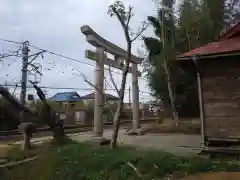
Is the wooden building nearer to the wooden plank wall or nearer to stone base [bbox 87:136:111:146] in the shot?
the wooden plank wall

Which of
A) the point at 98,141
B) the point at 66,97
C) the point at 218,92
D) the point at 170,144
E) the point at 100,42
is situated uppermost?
the point at 66,97

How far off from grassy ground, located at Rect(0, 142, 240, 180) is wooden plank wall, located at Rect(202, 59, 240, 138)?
5.69 feet

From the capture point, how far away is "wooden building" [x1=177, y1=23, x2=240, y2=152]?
30.7 feet

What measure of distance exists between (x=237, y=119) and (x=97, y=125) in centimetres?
521

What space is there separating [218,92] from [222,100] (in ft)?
0.87

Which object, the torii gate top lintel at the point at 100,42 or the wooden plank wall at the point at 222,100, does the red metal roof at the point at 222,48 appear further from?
the torii gate top lintel at the point at 100,42

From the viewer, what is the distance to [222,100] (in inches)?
377

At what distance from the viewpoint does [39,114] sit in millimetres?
12172

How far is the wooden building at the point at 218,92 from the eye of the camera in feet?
30.7

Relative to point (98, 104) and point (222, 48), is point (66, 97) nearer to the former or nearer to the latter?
point (98, 104)

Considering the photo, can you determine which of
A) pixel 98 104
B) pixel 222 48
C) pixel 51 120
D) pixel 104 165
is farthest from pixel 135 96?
pixel 104 165

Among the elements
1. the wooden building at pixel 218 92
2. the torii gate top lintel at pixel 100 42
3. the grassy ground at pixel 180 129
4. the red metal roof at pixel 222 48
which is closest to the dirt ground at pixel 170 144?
the wooden building at pixel 218 92

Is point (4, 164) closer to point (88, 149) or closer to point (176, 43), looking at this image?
point (88, 149)

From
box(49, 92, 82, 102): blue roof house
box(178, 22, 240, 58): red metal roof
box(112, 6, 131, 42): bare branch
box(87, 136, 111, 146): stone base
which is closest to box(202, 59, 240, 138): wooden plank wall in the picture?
box(178, 22, 240, 58): red metal roof
